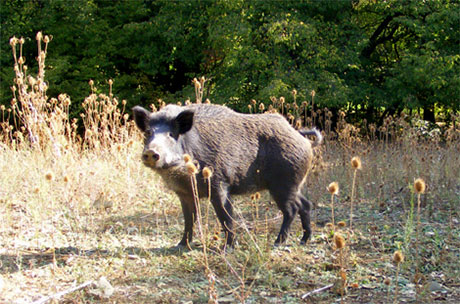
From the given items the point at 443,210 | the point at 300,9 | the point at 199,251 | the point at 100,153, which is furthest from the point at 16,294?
the point at 300,9

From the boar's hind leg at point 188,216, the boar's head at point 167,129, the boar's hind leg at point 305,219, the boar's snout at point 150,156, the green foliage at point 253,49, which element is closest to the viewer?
the boar's snout at point 150,156

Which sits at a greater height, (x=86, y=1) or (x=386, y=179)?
(x=86, y=1)

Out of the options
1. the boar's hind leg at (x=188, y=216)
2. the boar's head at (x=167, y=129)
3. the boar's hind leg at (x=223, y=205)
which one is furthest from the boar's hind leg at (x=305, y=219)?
the boar's head at (x=167, y=129)

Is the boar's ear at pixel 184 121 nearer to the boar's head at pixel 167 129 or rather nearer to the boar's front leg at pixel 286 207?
the boar's head at pixel 167 129

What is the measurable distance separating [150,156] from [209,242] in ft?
3.66

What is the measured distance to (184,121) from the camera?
13.9 ft

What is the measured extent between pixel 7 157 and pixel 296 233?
14.8 ft

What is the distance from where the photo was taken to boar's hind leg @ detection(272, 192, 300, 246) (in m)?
4.70

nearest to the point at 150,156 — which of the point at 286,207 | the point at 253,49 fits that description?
the point at 286,207

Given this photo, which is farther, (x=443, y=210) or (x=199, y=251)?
(x=443, y=210)

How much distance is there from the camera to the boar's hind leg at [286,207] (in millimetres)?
4695

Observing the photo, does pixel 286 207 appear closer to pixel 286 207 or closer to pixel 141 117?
pixel 286 207

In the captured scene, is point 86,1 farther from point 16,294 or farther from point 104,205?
point 16,294

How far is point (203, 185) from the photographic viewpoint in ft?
14.5
